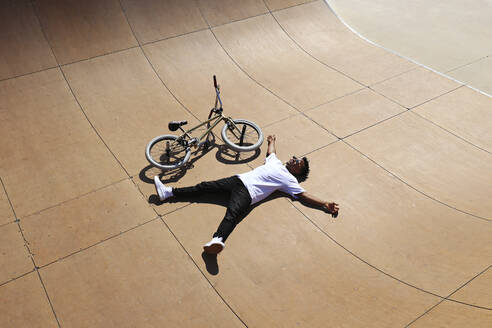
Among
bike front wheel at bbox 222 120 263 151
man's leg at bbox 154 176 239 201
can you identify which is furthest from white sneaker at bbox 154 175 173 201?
bike front wheel at bbox 222 120 263 151

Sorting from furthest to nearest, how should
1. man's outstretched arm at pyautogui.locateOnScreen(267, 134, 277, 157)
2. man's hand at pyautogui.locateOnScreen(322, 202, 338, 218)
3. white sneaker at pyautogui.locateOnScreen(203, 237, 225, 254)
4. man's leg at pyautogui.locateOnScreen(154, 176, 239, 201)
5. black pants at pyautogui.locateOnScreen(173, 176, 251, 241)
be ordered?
man's outstretched arm at pyautogui.locateOnScreen(267, 134, 277, 157) < man's hand at pyautogui.locateOnScreen(322, 202, 338, 218) < man's leg at pyautogui.locateOnScreen(154, 176, 239, 201) < black pants at pyautogui.locateOnScreen(173, 176, 251, 241) < white sneaker at pyautogui.locateOnScreen(203, 237, 225, 254)

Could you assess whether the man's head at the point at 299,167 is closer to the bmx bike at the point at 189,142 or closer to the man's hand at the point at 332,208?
the man's hand at the point at 332,208

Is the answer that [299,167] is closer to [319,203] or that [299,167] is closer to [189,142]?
[319,203]

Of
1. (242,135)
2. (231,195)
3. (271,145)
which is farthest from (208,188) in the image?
(271,145)

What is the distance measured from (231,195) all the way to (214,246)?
100 centimetres

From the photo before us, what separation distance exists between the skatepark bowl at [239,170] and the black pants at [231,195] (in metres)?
0.23

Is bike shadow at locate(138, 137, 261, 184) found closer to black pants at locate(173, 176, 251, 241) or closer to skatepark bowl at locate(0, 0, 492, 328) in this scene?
skatepark bowl at locate(0, 0, 492, 328)

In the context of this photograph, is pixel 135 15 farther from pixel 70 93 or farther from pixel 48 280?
pixel 48 280

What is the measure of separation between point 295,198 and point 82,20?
7392 mm

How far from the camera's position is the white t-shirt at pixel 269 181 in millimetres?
5949

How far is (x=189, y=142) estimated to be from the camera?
666 cm

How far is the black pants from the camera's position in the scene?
18.1 ft

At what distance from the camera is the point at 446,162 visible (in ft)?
24.4

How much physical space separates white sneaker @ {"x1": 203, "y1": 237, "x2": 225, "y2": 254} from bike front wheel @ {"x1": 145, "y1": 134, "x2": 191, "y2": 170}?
6.42ft
